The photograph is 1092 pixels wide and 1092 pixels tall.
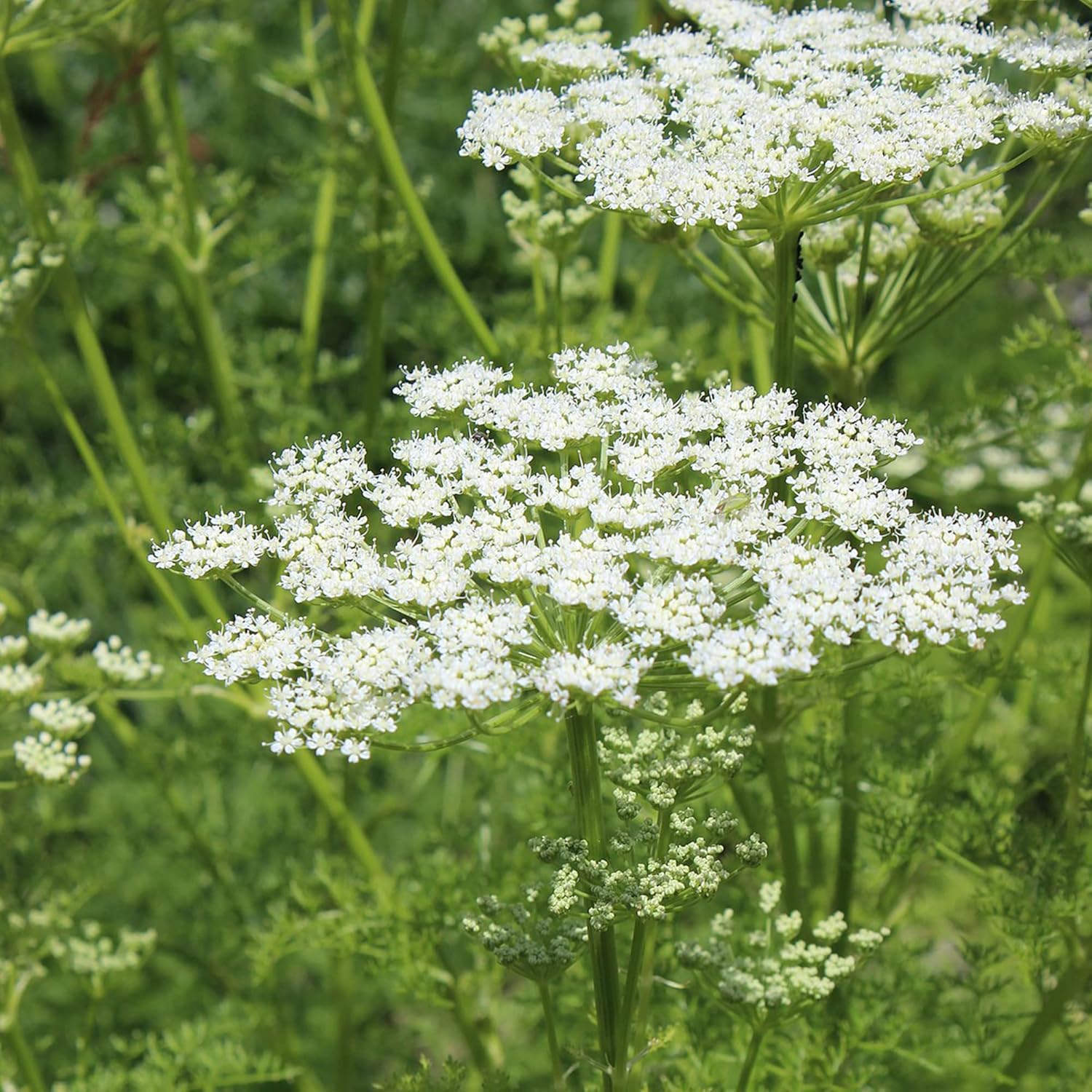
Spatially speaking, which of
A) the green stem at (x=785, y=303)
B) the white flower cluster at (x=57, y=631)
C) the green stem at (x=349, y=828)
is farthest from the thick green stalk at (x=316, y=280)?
the green stem at (x=785, y=303)

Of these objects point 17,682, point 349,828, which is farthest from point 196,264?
point 349,828

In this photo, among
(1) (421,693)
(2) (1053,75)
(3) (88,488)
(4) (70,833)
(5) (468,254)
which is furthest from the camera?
(4) (70,833)

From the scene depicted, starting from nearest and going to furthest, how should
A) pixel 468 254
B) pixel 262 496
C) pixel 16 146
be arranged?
pixel 16 146
pixel 262 496
pixel 468 254

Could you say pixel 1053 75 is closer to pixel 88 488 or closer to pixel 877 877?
pixel 877 877

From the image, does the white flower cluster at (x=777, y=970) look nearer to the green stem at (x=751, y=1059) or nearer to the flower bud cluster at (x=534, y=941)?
the green stem at (x=751, y=1059)

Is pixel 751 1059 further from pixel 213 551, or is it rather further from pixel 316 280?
pixel 316 280

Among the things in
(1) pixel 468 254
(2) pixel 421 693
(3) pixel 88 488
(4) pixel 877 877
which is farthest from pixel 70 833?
(2) pixel 421 693

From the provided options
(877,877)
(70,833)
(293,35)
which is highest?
(293,35)
